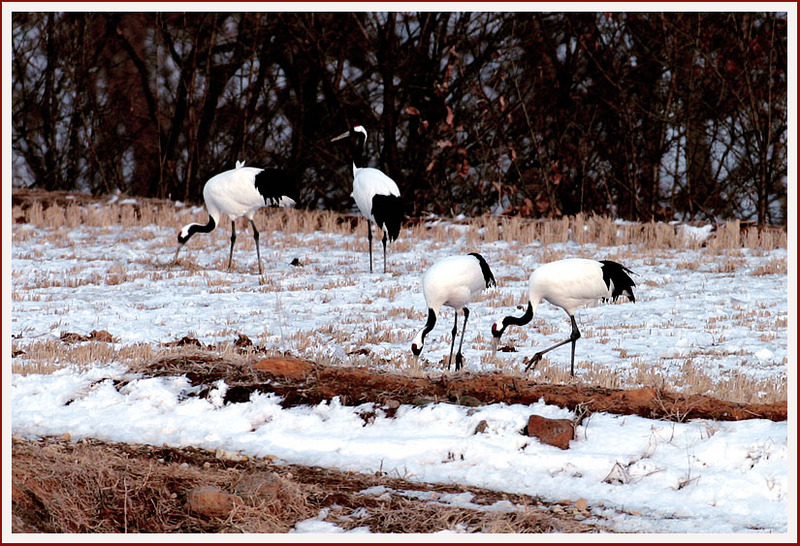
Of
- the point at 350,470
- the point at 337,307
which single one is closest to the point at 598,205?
the point at 337,307

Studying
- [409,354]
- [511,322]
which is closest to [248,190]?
[409,354]

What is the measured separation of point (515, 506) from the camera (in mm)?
4848

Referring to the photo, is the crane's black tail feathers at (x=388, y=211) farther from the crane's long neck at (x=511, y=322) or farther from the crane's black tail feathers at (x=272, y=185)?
the crane's long neck at (x=511, y=322)

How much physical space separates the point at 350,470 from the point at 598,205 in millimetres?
17437

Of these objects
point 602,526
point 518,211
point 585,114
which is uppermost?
point 585,114

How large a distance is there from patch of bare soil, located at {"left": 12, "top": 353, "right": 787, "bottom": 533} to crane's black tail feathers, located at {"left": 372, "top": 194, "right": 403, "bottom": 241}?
6829 millimetres

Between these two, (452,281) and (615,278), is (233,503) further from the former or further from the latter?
(615,278)

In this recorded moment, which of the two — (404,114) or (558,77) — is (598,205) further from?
(404,114)

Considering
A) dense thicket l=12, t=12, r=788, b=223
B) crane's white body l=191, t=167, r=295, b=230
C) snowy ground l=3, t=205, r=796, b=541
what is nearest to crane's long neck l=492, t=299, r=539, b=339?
snowy ground l=3, t=205, r=796, b=541

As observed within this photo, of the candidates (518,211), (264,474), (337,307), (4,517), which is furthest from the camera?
(518,211)

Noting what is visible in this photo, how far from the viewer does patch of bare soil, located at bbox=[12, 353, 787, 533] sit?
4.66 meters

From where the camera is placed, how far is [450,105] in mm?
21688

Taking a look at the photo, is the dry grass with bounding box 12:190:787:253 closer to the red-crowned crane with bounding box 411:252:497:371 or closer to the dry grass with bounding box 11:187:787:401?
the dry grass with bounding box 11:187:787:401

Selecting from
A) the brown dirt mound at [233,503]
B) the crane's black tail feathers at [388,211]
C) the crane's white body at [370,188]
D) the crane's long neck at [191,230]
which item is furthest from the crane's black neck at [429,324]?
the crane's long neck at [191,230]
